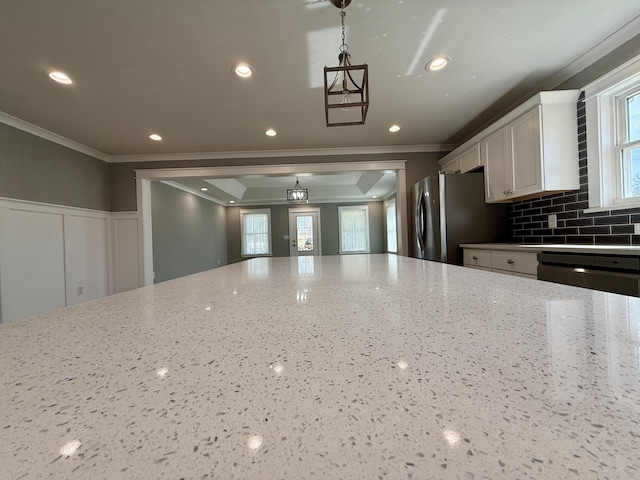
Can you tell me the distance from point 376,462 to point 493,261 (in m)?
2.65

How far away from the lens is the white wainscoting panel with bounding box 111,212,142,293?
3814 millimetres

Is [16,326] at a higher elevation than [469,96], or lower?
lower

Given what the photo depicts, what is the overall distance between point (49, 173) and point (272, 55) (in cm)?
297

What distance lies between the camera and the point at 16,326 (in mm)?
513

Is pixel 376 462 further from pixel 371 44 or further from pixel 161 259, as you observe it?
pixel 161 259

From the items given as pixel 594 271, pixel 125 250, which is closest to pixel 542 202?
pixel 594 271

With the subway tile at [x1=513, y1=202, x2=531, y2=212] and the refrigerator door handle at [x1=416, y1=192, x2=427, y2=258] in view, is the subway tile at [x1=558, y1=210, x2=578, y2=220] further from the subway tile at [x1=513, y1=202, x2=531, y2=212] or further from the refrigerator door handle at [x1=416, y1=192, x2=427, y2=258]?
the refrigerator door handle at [x1=416, y1=192, x2=427, y2=258]

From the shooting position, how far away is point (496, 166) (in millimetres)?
2684

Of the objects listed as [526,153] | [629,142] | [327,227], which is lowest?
[327,227]

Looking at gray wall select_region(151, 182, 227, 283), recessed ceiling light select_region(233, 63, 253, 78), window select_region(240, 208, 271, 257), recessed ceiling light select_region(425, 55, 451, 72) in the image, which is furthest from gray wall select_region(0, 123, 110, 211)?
window select_region(240, 208, 271, 257)

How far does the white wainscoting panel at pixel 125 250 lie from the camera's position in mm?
3814

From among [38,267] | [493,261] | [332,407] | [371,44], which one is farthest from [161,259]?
[332,407]

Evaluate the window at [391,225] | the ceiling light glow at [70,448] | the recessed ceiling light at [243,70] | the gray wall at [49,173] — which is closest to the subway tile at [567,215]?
the recessed ceiling light at [243,70]

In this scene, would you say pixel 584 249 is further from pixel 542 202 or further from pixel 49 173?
pixel 49 173
